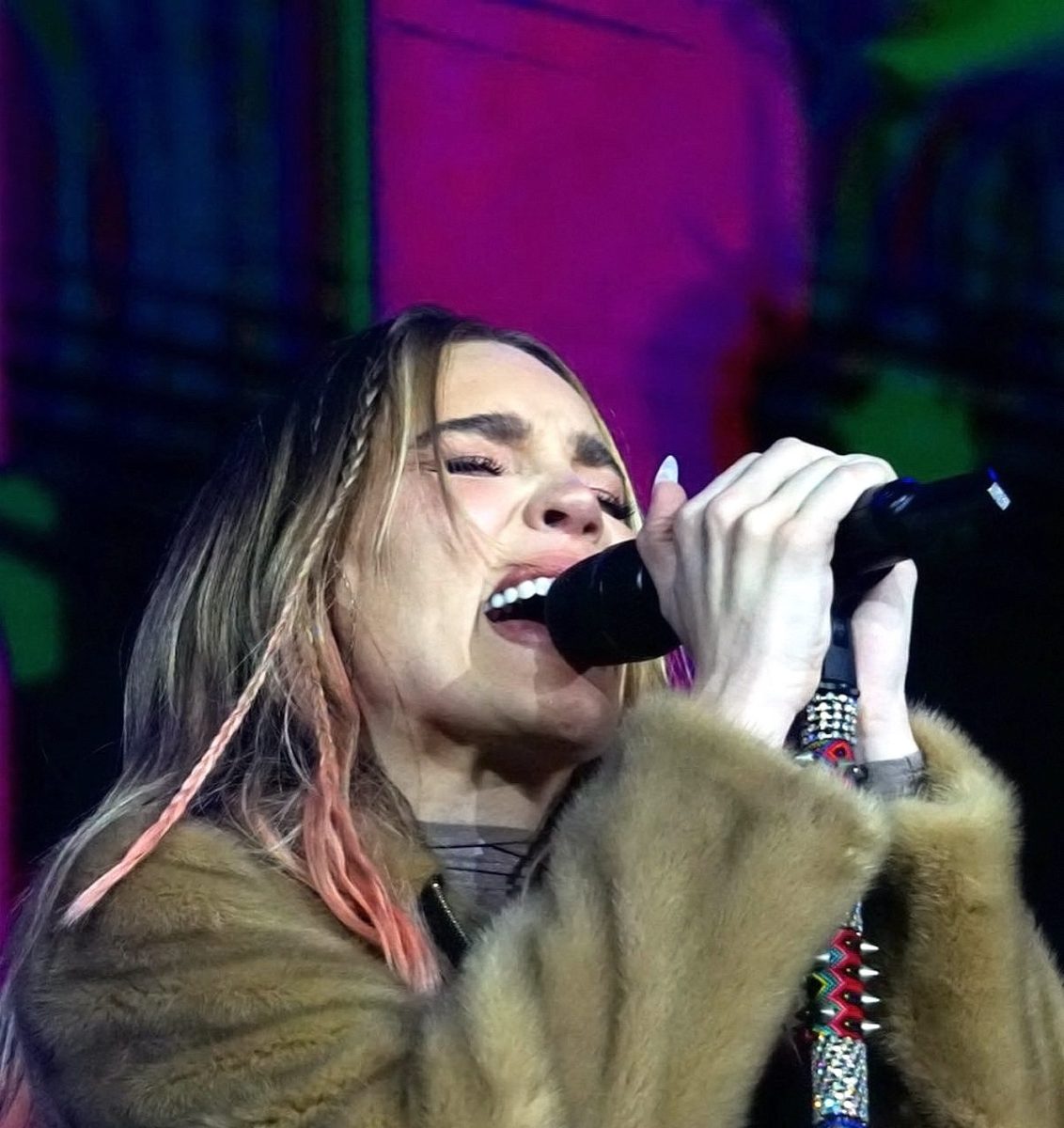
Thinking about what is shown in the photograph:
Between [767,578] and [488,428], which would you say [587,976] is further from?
A: [488,428]

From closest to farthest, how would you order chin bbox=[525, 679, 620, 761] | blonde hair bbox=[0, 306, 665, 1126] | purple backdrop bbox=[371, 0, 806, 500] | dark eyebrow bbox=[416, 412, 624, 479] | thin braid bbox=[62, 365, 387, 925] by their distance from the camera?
thin braid bbox=[62, 365, 387, 925], blonde hair bbox=[0, 306, 665, 1126], chin bbox=[525, 679, 620, 761], dark eyebrow bbox=[416, 412, 624, 479], purple backdrop bbox=[371, 0, 806, 500]

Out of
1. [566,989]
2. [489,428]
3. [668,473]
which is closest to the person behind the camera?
[566,989]

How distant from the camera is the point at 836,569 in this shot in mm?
1145

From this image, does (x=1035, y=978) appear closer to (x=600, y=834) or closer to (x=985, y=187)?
(x=600, y=834)

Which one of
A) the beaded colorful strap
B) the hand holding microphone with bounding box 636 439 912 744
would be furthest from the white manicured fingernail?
the beaded colorful strap

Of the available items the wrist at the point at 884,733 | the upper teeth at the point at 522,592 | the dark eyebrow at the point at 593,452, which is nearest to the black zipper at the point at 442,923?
the upper teeth at the point at 522,592

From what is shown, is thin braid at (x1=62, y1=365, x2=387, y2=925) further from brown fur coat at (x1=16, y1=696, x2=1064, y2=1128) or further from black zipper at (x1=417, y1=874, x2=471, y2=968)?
black zipper at (x1=417, y1=874, x2=471, y2=968)

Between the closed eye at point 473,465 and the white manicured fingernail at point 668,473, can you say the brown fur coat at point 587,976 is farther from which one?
the closed eye at point 473,465

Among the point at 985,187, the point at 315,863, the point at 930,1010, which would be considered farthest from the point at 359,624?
the point at 985,187

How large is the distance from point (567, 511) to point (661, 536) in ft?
0.91

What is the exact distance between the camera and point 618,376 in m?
2.03

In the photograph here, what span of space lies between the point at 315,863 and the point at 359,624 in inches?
10.1

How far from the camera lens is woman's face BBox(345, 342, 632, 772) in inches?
55.6

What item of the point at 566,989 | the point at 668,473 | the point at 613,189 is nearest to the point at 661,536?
the point at 668,473
